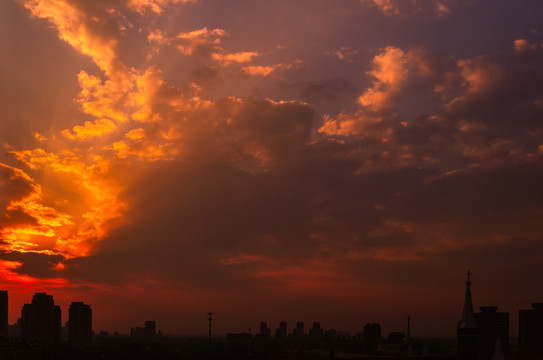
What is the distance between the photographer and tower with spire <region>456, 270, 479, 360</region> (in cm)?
7569

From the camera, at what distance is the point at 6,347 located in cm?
13600

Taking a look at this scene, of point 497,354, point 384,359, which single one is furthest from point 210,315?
point 497,354

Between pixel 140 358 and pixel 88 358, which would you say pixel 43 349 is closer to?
pixel 88 358

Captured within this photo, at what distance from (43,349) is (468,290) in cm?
10943

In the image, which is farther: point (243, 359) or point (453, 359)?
point (243, 359)

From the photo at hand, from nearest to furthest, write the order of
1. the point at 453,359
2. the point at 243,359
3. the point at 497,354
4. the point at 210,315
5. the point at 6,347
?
1. the point at 497,354
2. the point at 453,359
3. the point at 6,347
4. the point at 210,315
5. the point at 243,359

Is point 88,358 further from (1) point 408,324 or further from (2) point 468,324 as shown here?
(2) point 468,324

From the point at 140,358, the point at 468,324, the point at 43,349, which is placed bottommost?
the point at 140,358

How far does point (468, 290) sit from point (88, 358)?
14194 centimetres

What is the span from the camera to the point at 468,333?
249 ft

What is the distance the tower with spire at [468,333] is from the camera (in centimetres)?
7569

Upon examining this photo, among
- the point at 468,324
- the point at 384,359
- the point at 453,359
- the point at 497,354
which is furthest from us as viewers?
the point at 384,359

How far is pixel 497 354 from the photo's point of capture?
71.2 m

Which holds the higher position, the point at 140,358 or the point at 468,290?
the point at 468,290
